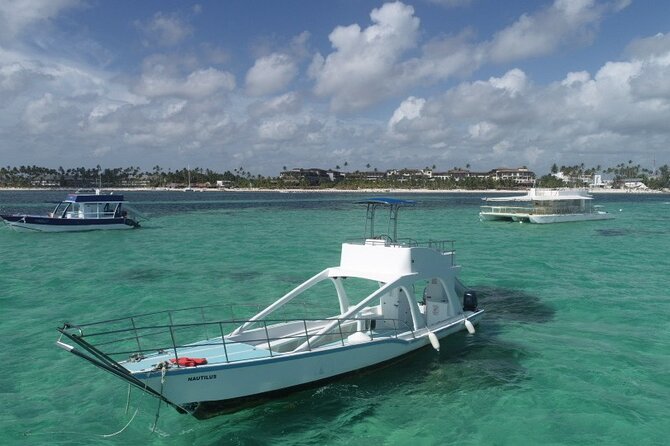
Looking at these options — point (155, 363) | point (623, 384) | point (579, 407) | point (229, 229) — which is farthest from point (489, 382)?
point (229, 229)

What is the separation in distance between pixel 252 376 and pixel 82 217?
170 ft

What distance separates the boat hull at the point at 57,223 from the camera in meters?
54.2

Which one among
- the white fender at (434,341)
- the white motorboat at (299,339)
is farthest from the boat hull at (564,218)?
the white fender at (434,341)

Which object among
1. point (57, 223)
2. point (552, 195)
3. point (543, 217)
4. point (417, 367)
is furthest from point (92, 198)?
point (552, 195)

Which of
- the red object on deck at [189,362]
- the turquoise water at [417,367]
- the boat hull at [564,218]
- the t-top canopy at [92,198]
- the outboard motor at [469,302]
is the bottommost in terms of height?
the turquoise water at [417,367]

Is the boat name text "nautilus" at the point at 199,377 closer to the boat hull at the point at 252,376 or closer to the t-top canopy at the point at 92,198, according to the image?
the boat hull at the point at 252,376

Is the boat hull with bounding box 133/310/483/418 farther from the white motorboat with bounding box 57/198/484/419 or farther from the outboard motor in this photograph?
the outboard motor

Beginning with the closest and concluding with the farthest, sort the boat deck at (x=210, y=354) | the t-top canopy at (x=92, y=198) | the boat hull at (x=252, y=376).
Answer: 1. the boat hull at (x=252, y=376)
2. the boat deck at (x=210, y=354)
3. the t-top canopy at (x=92, y=198)

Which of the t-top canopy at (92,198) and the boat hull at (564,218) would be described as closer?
the t-top canopy at (92,198)

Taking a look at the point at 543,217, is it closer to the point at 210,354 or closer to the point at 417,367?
the point at 417,367

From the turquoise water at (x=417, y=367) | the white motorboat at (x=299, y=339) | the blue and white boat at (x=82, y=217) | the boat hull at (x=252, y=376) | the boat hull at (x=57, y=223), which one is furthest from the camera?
the blue and white boat at (x=82, y=217)

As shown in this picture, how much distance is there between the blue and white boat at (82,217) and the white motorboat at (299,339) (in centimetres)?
3951

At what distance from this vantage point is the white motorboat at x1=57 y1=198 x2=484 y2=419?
37.3 ft

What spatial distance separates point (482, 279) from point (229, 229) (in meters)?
38.5
